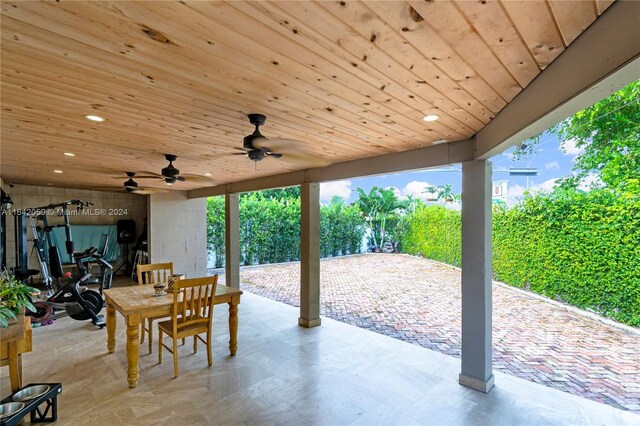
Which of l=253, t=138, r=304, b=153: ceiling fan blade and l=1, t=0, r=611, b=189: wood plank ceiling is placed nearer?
l=1, t=0, r=611, b=189: wood plank ceiling

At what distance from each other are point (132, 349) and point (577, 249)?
6458 millimetres

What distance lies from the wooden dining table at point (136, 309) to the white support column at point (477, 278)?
264cm

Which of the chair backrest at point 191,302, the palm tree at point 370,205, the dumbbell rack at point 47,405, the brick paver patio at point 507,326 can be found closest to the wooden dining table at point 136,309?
the chair backrest at point 191,302

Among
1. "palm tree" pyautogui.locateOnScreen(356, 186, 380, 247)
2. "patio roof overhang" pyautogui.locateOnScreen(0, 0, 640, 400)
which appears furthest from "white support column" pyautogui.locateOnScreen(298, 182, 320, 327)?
"palm tree" pyautogui.locateOnScreen(356, 186, 380, 247)

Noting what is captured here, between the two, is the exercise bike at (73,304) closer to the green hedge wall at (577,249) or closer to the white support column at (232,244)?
the white support column at (232,244)

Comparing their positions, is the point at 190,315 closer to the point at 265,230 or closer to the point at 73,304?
the point at 73,304

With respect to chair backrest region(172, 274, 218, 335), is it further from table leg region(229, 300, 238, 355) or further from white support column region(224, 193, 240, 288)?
white support column region(224, 193, 240, 288)

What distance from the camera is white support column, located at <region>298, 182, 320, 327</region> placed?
4.76 meters

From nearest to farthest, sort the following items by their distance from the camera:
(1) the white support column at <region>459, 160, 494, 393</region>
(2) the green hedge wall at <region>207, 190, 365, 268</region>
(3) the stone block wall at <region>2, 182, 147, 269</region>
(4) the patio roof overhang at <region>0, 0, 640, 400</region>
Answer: (4) the patio roof overhang at <region>0, 0, 640, 400</region> < (1) the white support column at <region>459, 160, 494, 393</region> < (3) the stone block wall at <region>2, 182, 147, 269</region> < (2) the green hedge wall at <region>207, 190, 365, 268</region>

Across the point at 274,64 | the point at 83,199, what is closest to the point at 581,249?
the point at 274,64

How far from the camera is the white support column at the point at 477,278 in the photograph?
2.96 m

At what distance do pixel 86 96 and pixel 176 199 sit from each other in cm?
644

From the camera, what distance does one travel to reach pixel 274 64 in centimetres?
157

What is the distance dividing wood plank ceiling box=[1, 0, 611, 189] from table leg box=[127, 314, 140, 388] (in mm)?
1806
